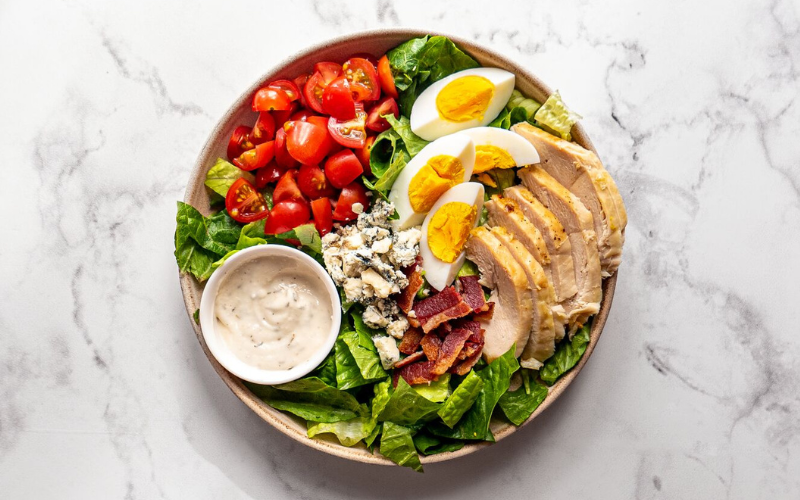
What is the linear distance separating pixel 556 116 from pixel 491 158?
0.32 m

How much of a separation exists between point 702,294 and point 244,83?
239 cm

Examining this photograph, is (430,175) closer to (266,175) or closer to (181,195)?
(266,175)

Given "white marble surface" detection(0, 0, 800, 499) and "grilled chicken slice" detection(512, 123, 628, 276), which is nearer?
"grilled chicken slice" detection(512, 123, 628, 276)

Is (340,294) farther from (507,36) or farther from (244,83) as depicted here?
(507,36)

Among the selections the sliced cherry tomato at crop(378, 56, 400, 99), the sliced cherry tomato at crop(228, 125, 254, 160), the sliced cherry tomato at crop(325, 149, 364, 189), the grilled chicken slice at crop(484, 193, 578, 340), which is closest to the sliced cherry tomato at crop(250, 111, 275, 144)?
the sliced cherry tomato at crop(228, 125, 254, 160)

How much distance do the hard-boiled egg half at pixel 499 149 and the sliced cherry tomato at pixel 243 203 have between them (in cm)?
90

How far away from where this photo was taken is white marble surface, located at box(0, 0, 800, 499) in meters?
3.05

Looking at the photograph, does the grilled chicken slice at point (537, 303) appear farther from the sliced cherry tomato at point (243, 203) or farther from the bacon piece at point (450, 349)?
the sliced cherry tomato at point (243, 203)

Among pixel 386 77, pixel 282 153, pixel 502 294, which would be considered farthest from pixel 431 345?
pixel 386 77

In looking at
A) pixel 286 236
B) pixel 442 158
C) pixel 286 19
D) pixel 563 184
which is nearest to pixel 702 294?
pixel 563 184

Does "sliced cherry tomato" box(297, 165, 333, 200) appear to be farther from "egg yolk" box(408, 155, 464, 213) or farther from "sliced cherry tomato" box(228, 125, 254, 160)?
"egg yolk" box(408, 155, 464, 213)

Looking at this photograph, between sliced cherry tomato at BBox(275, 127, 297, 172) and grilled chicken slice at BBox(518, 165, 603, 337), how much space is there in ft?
3.29

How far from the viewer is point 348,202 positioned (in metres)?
2.78

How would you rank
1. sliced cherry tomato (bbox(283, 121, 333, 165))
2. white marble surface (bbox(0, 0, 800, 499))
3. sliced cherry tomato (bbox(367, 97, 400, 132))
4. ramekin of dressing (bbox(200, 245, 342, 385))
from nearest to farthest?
1. ramekin of dressing (bbox(200, 245, 342, 385))
2. sliced cherry tomato (bbox(283, 121, 333, 165))
3. sliced cherry tomato (bbox(367, 97, 400, 132))
4. white marble surface (bbox(0, 0, 800, 499))
